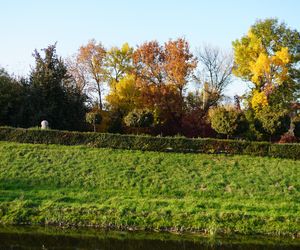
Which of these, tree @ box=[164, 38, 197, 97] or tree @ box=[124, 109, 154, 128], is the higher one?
tree @ box=[164, 38, 197, 97]

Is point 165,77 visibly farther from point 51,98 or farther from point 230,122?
point 230,122

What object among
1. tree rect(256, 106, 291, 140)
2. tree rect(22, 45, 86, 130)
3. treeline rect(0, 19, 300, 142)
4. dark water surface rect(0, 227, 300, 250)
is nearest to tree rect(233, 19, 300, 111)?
treeline rect(0, 19, 300, 142)

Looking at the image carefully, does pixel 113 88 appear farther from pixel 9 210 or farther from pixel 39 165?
pixel 9 210

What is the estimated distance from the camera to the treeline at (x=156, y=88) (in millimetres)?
37031

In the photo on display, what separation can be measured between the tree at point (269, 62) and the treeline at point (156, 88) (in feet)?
0.31

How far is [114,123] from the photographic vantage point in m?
41.9

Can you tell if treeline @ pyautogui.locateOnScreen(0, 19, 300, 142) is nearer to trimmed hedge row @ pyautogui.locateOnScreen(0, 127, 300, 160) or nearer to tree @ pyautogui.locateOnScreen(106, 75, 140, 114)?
tree @ pyautogui.locateOnScreen(106, 75, 140, 114)

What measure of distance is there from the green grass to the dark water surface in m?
0.93

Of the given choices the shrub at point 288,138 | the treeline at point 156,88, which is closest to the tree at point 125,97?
the treeline at point 156,88

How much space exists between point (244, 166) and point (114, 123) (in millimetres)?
19526

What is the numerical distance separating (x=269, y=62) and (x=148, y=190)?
2763 centimetres

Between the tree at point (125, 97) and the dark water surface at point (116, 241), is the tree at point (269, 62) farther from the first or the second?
the dark water surface at point (116, 241)

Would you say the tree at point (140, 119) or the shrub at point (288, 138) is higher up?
the tree at point (140, 119)

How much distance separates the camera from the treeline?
37.0m
